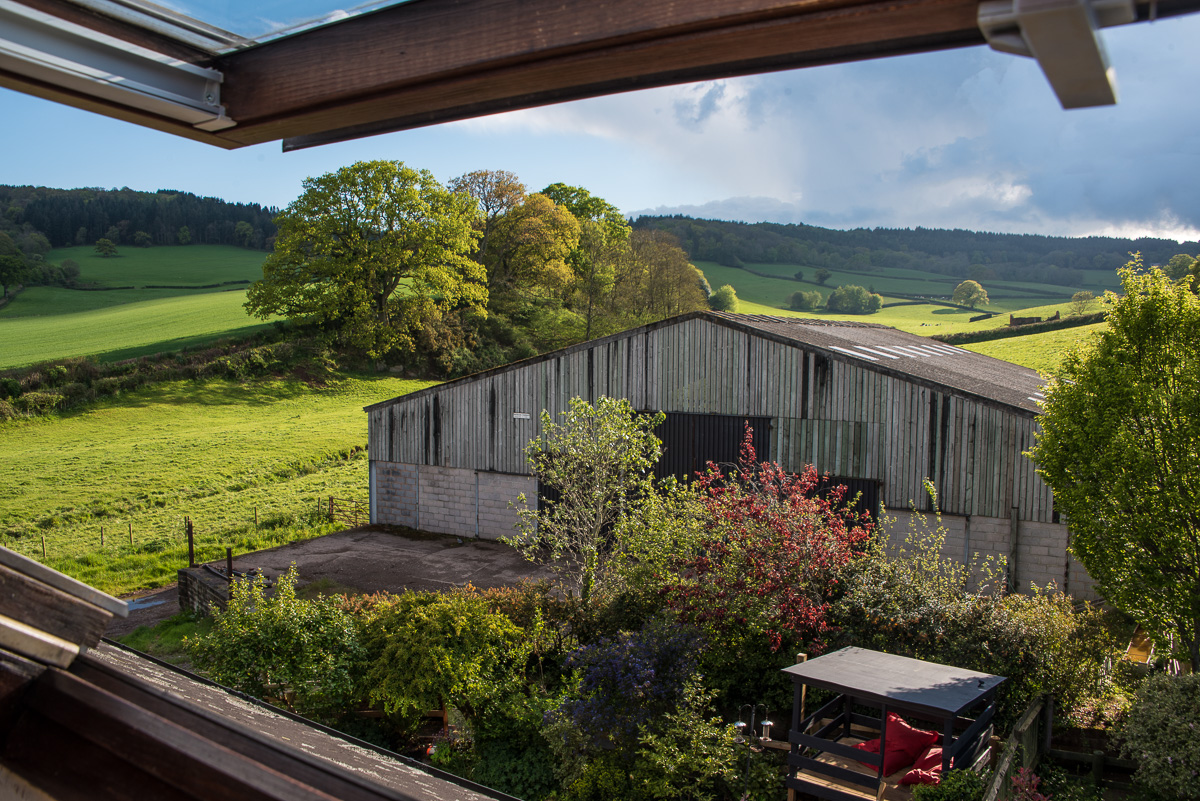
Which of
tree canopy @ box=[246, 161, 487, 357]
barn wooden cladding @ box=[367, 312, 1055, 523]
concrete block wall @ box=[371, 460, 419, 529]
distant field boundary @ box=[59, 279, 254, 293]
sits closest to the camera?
barn wooden cladding @ box=[367, 312, 1055, 523]

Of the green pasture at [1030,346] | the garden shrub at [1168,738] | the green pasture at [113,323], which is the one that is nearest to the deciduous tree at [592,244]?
the green pasture at [113,323]

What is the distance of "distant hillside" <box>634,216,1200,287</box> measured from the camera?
102 metres

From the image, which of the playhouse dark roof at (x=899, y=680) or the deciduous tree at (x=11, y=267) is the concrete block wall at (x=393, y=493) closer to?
the playhouse dark roof at (x=899, y=680)

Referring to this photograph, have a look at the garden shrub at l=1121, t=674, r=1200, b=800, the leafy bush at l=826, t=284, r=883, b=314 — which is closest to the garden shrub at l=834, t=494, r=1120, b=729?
the garden shrub at l=1121, t=674, r=1200, b=800

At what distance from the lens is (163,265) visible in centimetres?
6875

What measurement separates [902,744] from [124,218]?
81800mm

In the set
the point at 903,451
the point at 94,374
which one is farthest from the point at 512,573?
the point at 94,374

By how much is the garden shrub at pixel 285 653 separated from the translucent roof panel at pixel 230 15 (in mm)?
9740

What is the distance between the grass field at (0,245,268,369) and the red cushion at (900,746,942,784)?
144 feet

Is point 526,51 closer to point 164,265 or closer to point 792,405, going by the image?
point 792,405

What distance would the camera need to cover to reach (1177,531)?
943cm

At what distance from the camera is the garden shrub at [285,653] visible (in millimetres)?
9938

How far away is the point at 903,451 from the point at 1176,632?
6546mm

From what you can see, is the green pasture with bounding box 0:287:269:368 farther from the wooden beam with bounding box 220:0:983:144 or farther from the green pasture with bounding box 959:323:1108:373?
the wooden beam with bounding box 220:0:983:144
